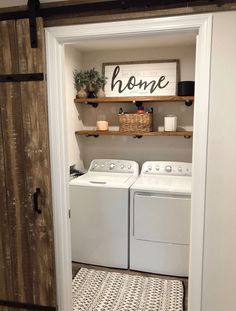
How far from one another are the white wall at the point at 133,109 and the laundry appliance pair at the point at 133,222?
42 cm

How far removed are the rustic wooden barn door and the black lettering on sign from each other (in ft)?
5.68

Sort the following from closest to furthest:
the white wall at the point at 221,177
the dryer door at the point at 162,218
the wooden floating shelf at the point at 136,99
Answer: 1. the white wall at the point at 221,177
2. the dryer door at the point at 162,218
3. the wooden floating shelf at the point at 136,99

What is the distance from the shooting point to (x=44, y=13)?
163 cm

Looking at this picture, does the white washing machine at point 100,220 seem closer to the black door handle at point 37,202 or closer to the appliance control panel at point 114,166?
the appliance control panel at point 114,166

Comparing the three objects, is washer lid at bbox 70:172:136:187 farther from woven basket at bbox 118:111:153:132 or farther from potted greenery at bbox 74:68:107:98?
potted greenery at bbox 74:68:107:98

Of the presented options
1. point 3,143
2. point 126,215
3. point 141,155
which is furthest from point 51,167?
point 141,155

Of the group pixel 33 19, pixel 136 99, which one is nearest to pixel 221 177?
pixel 33 19

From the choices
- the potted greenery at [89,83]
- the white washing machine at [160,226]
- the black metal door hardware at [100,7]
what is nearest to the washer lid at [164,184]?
the white washing machine at [160,226]

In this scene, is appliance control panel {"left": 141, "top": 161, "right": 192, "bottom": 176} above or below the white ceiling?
below

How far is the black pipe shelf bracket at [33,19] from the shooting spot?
1.60m

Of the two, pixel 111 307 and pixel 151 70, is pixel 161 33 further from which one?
pixel 111 307

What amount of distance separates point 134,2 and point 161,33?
21 cm

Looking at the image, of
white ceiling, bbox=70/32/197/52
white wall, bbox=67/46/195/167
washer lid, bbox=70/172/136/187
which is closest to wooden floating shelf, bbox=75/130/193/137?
white wall, bbox=67/46/195/167

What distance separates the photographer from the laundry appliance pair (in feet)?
8.82
